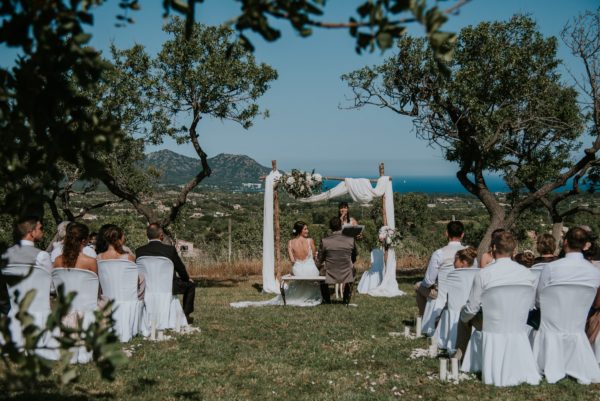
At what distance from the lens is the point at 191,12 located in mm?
2527

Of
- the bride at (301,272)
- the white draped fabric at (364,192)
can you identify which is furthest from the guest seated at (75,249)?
the white draped fabric at (364,192)

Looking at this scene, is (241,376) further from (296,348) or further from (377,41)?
(377,41)

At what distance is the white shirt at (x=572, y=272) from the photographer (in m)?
5.88

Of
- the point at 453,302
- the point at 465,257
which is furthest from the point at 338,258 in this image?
the point at 465,257

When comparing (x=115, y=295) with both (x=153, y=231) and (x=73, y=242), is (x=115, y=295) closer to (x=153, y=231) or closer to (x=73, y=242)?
(x=153, y=231)

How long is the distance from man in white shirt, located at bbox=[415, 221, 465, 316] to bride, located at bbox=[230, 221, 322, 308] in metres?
4.14

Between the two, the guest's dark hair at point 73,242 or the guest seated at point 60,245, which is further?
the guest seated at point 60,245

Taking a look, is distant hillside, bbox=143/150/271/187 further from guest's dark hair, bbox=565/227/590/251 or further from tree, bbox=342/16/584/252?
guest's dark hair, bbox=565/227/590/251

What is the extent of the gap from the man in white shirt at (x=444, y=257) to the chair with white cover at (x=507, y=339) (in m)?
2.17

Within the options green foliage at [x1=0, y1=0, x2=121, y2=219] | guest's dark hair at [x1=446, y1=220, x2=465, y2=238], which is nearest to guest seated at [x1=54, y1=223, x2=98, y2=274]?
green foliage at [x1=0, y1=0, x2=121, y2=219]

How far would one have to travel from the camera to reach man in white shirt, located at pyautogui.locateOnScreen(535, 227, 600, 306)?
5.88m

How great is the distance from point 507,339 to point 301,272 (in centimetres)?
699

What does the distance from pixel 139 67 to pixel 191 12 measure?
43.4 feet

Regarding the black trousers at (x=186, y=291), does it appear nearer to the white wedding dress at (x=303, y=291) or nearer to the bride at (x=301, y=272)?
the bride at (x=301, y=272)
